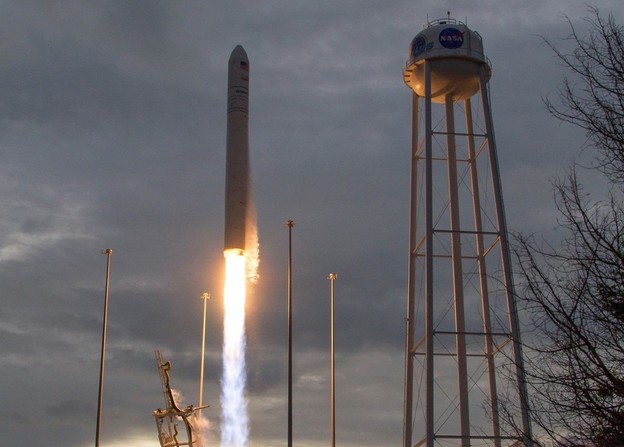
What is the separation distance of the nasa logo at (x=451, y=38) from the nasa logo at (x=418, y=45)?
Result: 935mm

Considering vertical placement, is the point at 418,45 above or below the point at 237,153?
above

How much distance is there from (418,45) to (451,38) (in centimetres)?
184

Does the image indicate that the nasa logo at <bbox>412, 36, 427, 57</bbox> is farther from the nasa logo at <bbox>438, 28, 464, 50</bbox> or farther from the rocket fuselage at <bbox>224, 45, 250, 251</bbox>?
the rocket fuselage at <bbox>224, 45, 250, 251</bbox>

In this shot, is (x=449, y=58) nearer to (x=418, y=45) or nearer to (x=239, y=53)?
(x=418, y=45)

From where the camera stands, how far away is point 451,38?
5609 cm

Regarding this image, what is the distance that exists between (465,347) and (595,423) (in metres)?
35.2

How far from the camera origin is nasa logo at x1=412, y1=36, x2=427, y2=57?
56500 millimetres

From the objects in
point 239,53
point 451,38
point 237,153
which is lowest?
point 237,153

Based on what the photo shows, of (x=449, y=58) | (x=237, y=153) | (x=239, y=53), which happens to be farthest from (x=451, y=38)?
(x=237, y=153)

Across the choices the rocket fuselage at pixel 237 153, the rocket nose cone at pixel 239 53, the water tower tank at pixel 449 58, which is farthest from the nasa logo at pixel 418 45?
the rocket nose cone at pixel 239 53

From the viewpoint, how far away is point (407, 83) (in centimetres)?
5884

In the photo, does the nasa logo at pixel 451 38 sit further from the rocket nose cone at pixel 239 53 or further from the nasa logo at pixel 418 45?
the rocket nose cone at pixel 239 53

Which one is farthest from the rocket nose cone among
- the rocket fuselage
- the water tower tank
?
the water tower tank

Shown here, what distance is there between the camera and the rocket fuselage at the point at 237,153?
5784 centimetres
